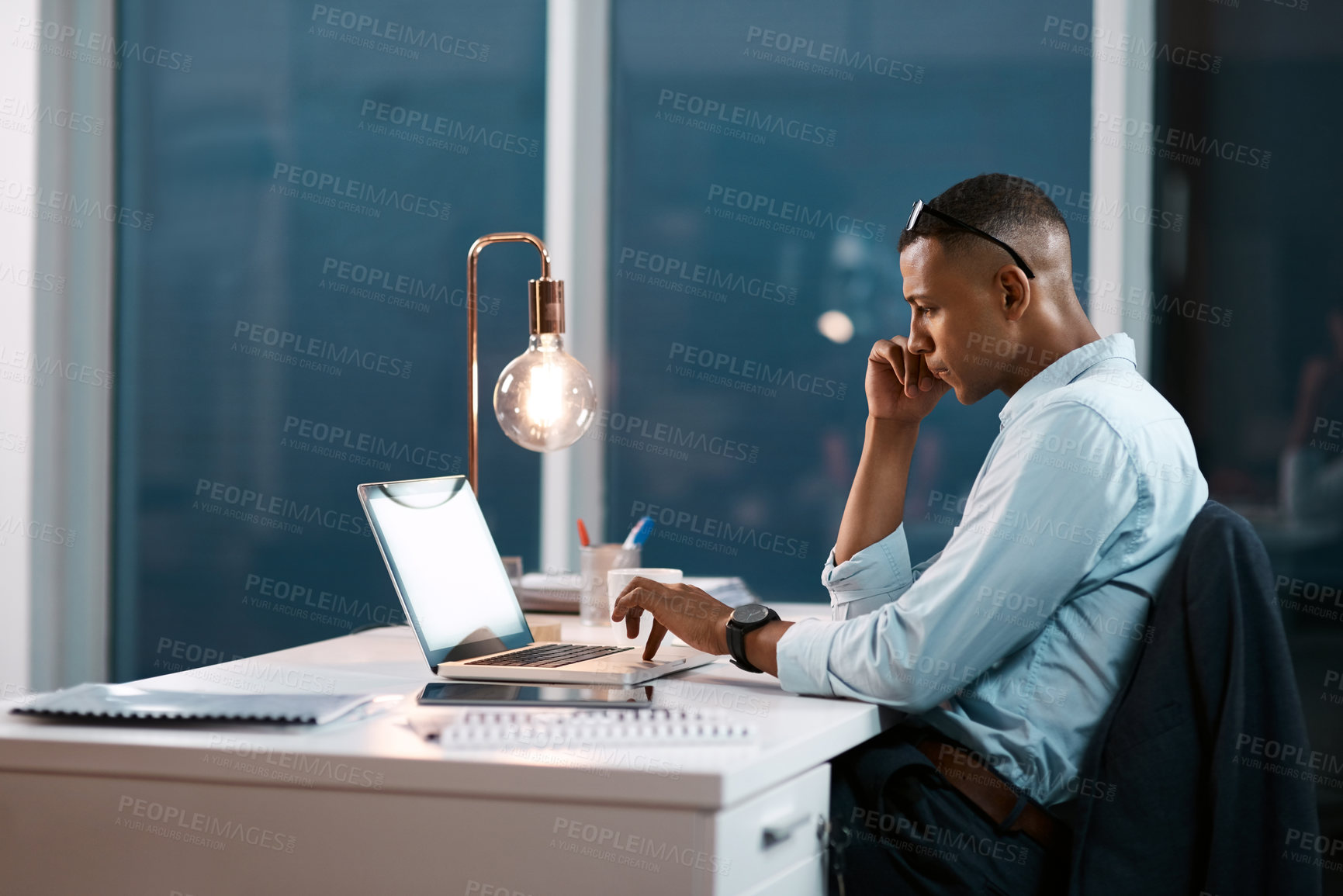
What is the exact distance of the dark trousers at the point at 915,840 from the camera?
3.77 ft

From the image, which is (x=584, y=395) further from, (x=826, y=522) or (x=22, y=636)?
(x=22, y=636)

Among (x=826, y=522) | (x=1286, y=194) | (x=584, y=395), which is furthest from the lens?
(x=826, y=522)

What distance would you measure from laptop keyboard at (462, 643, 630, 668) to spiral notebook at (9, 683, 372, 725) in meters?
0.25

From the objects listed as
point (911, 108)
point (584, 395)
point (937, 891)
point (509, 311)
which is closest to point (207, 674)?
point (584, 395)

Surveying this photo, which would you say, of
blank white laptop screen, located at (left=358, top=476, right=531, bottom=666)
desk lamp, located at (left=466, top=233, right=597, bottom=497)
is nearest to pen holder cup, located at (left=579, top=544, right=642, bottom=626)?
desk lamp, located at (left=466, top=233, right=597, bottom=497)

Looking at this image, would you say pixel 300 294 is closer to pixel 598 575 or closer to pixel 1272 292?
pixel 598 575

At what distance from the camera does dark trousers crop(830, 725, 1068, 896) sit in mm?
1148

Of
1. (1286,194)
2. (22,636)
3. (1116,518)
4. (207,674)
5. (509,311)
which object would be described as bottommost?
(22,636)

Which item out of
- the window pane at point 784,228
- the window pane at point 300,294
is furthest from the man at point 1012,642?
the window pane at point 300,294

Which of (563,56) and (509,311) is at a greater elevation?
(563,56)

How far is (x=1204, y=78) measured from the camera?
2488 millimetres

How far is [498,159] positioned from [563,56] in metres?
0.27

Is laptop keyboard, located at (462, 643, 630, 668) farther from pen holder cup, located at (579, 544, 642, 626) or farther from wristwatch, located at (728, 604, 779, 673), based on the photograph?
pen holder cup, located at (579, 544, 642, 626)

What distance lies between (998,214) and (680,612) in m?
0.60
